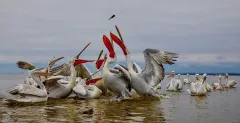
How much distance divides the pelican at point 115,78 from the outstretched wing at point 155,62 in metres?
0.62

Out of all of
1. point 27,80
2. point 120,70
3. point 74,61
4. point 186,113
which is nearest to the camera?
point 186,113

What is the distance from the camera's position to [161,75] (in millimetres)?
10539

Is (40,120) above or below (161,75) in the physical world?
below

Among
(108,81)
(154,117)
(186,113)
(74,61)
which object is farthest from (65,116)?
(74,61)

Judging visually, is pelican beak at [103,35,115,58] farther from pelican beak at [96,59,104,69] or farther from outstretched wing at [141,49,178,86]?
pelican beak at [96,59,104,69]

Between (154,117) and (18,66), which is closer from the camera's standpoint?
(154,117)

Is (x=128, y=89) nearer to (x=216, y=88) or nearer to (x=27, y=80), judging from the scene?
(x=27, y=80)

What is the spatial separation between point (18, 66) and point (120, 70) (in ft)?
9.75

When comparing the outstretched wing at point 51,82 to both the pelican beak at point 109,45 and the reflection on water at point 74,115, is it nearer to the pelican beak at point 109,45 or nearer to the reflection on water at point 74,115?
the pelican beak at point 109,45

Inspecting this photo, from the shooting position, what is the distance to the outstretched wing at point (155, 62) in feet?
34.0

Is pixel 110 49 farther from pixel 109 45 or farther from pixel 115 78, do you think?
pixel 115 78

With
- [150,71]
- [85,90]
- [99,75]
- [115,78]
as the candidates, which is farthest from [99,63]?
[150,71]


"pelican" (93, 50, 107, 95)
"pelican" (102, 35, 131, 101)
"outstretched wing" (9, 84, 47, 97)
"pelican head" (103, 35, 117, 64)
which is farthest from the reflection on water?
"pelican" (93, 50, 107, 95)

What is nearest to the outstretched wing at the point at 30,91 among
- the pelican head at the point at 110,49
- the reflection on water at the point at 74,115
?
the reflection on water at the point at 74,115
